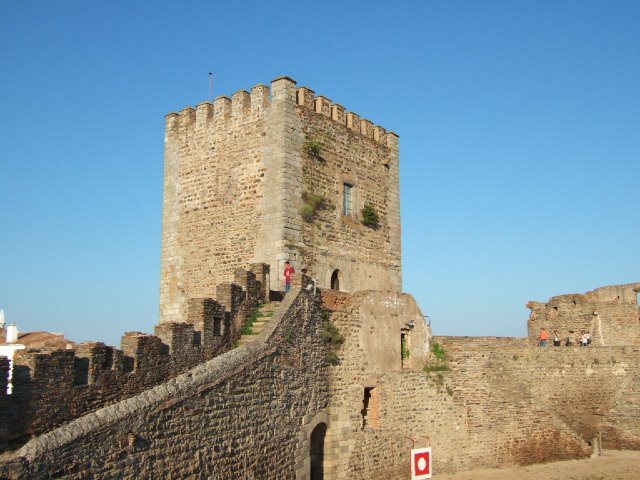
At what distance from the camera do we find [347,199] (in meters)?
21.0

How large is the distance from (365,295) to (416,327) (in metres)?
2.50

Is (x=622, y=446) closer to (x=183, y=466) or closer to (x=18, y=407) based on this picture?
(x=183, y=466)

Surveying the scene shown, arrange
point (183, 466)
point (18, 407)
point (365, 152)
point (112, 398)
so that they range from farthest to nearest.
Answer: point (365, 152), point (112, 398), point (183, 466), point (18, 407)

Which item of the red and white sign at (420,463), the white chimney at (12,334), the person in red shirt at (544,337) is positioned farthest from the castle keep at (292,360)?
the white chimney at (12,334)

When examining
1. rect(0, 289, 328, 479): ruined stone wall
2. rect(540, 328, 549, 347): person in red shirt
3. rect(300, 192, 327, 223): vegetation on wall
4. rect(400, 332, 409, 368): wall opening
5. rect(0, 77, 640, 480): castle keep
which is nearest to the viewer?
rect(0, 289, 328, 479): ruined stone wall

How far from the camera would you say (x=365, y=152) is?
22078mm

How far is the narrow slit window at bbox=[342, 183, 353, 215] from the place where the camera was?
68.1ft

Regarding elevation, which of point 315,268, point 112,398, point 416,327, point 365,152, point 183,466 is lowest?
point 183,466

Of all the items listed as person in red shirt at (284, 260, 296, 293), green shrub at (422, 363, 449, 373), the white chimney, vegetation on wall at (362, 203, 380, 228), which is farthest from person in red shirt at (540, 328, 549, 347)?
the white chimney

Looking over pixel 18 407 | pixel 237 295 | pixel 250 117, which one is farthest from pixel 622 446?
pixel 18 407

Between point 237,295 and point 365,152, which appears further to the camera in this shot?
point 365,152

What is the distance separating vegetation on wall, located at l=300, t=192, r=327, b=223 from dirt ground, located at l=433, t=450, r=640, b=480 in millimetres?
7941

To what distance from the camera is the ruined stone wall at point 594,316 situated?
2716 cm

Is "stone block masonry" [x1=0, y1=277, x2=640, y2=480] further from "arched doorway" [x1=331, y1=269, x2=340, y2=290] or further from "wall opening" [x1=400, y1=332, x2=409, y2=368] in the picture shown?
"arched doorway" [x1=331, y1=269, x2=340, y2=290]
